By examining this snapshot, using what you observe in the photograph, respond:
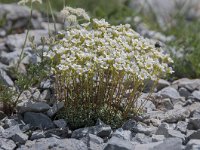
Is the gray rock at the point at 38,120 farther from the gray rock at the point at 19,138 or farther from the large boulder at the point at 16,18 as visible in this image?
the large boulder at the point at 16,18

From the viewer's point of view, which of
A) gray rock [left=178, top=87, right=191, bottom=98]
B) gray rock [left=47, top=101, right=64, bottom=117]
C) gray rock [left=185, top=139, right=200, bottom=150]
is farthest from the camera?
gray rock [left=178, top=87, right=191, bottom=98]

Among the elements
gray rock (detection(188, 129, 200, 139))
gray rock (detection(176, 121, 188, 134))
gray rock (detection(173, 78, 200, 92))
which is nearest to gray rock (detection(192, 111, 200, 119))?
gray rock (detection(176, 121, 188, 134))

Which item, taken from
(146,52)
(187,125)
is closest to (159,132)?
(187,125)

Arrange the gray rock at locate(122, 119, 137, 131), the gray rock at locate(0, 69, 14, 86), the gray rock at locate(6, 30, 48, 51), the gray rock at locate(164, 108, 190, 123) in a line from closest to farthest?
the gray rock at locate(122, 119, 137, 131) < the gray rock at locate(164, 108, 190, 123) < the gray rock at locate(0, 69, 14, 86) < the gray rock at locate(6, 30, 48, 51)

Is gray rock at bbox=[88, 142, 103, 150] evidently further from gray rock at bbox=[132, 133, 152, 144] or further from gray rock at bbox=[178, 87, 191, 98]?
gray rock at bbox=[178, 87, 191, 98]

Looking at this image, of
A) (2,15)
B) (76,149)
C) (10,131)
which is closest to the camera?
(76,149)

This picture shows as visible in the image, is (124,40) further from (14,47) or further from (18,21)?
(18,21)

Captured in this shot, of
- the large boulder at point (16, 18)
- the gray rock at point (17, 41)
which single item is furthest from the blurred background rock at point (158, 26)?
the gray rock at point (17, 41)
